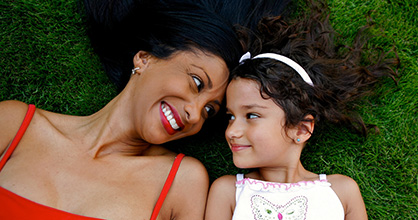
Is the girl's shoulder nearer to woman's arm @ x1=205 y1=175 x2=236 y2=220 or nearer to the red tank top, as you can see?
woman's arm @ x1=205 y1=175 x2=236 y2=220

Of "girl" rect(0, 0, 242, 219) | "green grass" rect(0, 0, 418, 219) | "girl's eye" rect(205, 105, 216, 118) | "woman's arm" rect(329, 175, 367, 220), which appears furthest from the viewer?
"green grass" rect(0, 0, 418, 219)

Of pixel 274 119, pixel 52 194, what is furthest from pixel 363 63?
pixel 52 194

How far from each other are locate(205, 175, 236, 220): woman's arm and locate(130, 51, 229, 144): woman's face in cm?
56

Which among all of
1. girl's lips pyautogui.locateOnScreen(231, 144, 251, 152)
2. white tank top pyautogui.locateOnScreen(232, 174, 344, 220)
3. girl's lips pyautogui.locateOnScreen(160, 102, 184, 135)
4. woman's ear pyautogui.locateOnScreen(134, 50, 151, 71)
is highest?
woman's ear pyautogui.locateOnScreen(134, 50, 151, 71)

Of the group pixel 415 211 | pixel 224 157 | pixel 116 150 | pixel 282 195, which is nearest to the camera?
pixel 282 195

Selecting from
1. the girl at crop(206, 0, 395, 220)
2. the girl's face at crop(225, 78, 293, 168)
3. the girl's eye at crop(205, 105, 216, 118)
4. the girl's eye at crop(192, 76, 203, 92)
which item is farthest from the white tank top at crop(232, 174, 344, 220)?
the girl's eye at crop(192, 76, 203, 92)

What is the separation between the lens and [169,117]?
2723mm

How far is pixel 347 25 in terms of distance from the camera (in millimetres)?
3529

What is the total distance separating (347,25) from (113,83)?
2.31 m

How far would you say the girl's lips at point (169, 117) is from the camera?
2693 mm

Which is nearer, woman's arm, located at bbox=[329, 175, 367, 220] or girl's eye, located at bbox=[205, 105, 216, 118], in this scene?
woman's arm, located at bbox=[329, 175, 367, 220]

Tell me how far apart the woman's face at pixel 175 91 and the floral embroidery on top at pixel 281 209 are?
2.59 feet

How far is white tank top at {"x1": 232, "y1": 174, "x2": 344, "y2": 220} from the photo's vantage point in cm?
269

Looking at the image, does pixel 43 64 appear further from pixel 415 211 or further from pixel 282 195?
pixel 415 211
